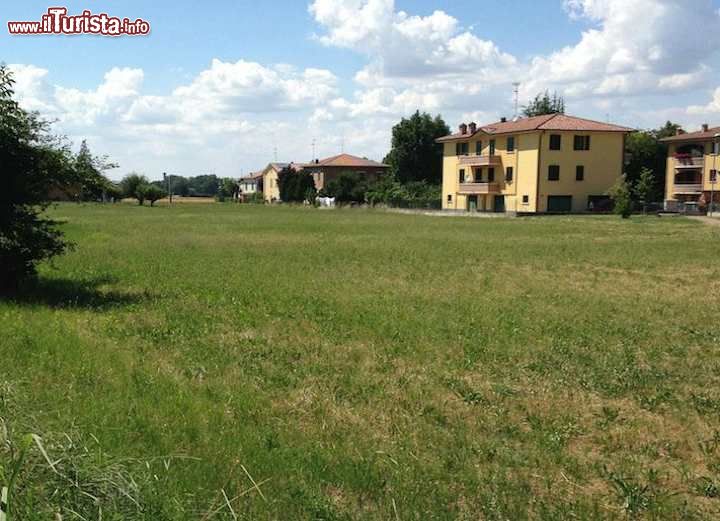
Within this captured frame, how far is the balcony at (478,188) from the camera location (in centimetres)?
7171

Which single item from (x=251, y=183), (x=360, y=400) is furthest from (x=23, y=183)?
(x=251, y=183)

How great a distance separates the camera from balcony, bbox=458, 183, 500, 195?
71706 mm

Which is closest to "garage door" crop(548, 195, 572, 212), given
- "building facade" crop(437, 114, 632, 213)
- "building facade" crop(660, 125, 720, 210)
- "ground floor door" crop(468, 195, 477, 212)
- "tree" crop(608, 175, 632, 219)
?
"building facade" crop(437, 114, 632, 213)

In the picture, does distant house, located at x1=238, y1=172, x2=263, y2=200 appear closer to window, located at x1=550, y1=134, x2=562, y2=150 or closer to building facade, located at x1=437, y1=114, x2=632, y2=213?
building facade, located at x1=437, y1=114, x2=632, y2=213

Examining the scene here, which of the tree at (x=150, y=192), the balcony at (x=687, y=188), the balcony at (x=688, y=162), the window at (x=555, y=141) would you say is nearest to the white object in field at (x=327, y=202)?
the tree at (x=150, y=192)

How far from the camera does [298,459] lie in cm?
570

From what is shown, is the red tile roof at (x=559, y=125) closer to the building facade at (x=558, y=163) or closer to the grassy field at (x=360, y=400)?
the building facade at (x=558, y=163)

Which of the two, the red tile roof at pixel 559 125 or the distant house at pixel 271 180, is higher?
the red tile roof at pixel 559 125

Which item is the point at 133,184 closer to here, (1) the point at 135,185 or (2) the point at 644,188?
(1) the point at 135,185

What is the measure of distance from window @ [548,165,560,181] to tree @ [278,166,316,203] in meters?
44.2

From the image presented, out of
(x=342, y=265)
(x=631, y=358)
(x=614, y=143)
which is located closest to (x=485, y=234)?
(x=342, y=265)

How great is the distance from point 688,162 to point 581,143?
37.1ft

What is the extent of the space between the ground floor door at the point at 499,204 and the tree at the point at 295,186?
119 feet

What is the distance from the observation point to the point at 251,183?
511ft
